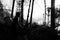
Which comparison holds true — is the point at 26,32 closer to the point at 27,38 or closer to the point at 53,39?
the point at 27,38

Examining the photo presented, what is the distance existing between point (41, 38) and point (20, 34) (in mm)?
965

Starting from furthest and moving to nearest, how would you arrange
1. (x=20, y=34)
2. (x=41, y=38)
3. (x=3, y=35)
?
(x=41, y=38), (x=20, y=34), (x=3, y=35)

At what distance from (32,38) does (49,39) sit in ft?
2.48

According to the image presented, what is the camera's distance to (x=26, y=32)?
4.43m

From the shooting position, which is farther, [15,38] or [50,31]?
[50,31]

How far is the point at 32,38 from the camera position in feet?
14.5

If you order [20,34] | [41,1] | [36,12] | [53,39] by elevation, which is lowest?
[53,39]

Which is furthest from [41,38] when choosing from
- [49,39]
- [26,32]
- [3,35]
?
[3,35]

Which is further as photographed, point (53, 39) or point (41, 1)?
point (41, 1)

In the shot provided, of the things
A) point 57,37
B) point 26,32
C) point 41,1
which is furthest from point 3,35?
point 41,1

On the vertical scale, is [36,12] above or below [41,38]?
above

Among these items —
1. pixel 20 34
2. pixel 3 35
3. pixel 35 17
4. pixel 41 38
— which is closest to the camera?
pixel 3 35

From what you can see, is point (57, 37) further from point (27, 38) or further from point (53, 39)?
point (27, 38)

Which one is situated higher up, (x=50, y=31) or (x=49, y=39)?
(x=50, y=31)
